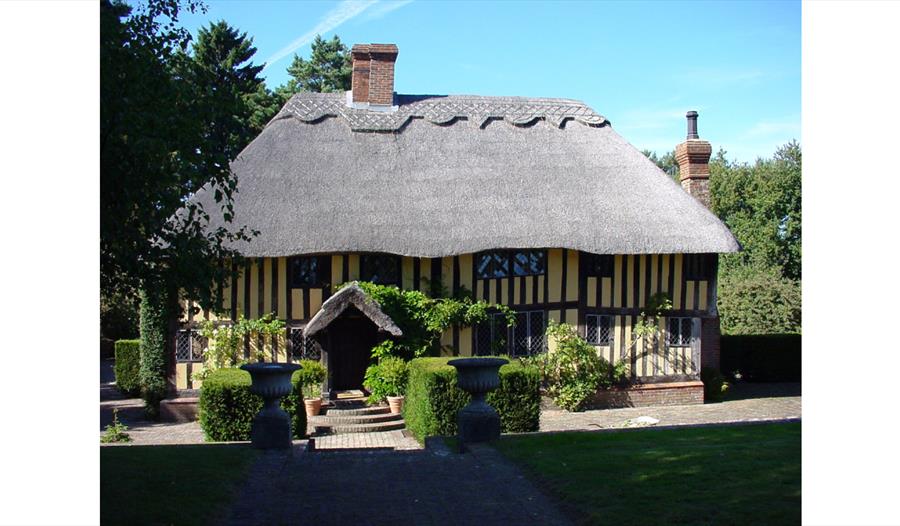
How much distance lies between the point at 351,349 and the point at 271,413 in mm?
8203

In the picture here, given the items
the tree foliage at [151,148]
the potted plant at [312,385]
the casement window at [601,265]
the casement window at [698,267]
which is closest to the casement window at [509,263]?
the casement window at [601,265]

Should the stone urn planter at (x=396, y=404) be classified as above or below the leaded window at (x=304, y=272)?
below

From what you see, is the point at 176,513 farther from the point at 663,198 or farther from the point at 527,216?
the point at 663,198

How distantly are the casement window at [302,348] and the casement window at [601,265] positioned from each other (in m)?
6.36

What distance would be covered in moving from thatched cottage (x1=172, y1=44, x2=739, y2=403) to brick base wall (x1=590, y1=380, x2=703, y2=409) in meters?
0.05

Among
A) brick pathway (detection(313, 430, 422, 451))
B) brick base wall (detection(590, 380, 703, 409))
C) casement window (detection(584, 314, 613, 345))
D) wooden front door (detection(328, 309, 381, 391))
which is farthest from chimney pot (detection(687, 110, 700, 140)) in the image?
brick pathway (detection(313, 430, 422, 451))

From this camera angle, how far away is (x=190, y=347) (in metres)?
18.0

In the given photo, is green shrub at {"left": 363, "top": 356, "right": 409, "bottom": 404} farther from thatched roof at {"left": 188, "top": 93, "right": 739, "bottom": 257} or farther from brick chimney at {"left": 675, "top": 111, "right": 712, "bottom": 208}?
brick chimney at {"left": 675, "top": 111, "right": 712, "bottom": 208}

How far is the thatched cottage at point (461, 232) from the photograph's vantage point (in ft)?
58.6

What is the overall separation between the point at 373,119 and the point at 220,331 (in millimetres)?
6517

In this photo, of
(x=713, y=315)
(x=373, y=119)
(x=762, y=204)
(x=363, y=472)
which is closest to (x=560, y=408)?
(x=713, y=315)

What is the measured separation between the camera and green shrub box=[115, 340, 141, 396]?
21922mm

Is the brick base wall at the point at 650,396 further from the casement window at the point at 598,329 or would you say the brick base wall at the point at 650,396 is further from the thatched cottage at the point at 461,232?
the casement window at the point at 598,329

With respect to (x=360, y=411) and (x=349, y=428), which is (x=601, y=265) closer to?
(x=360, y=411)
